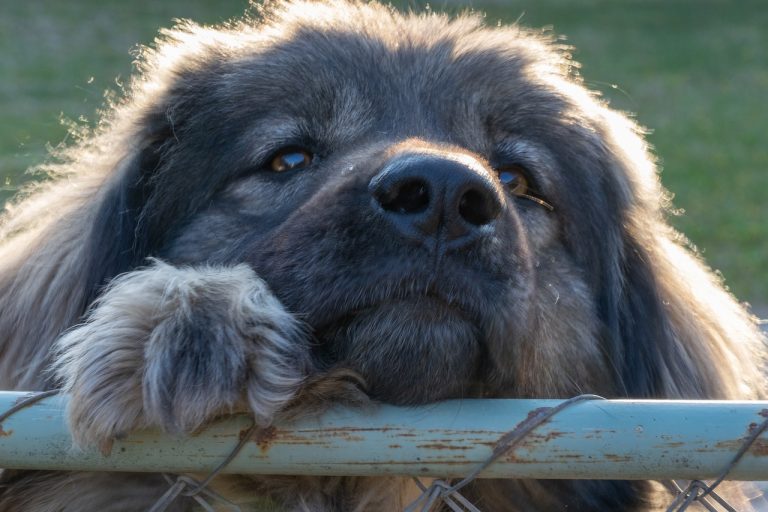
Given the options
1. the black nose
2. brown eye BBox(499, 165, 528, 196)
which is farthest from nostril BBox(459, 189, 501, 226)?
brown eye BBox(499, 165, 528, 196)

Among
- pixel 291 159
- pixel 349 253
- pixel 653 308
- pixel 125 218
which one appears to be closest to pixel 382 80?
pixel 291 159

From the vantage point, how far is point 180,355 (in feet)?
7.00

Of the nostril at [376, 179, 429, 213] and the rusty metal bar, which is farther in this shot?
the nostril at [376, 179, 429, 213]

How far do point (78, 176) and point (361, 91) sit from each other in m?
1.00

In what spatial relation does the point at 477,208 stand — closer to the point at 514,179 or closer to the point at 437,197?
the point at 437,197

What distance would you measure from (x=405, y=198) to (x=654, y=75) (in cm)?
1715

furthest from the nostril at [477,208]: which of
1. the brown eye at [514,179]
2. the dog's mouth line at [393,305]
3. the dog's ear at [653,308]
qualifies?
the dog's ear at [653,308]

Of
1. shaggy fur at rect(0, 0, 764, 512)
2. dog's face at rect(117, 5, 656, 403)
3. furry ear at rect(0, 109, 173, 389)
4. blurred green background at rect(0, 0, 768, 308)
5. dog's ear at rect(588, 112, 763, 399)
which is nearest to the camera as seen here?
shaggy fur at rect(0, 0, 764, 512)

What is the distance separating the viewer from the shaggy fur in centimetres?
227

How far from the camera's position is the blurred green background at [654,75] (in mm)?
10891

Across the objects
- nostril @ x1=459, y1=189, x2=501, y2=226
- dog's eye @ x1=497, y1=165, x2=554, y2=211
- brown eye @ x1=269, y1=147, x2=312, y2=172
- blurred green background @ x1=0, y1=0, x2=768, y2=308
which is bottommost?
nostril @ x1=459, y1=189, x2=501, y2=226

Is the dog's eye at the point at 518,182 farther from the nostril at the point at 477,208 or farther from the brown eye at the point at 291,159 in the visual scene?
the nostril at the point at 477,208

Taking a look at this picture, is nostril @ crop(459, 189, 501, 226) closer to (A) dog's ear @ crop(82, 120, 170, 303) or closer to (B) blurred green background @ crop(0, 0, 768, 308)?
(A) dog's ear @ crop(82, 120, 170, 303)

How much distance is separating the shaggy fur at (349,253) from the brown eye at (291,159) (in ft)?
0.07
